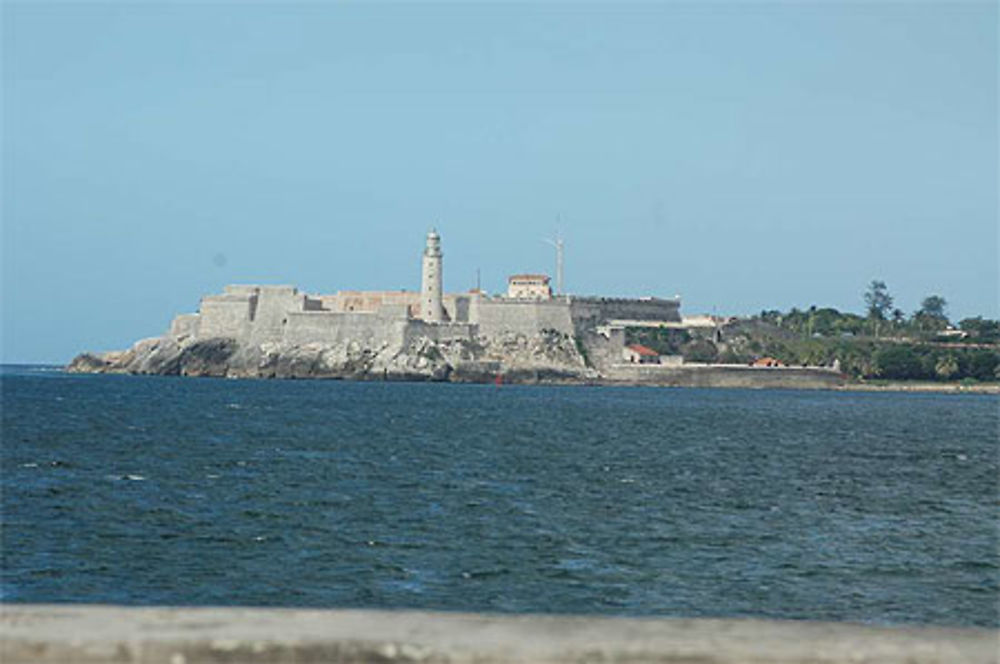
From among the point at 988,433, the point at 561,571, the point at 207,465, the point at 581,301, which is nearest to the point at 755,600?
the point at 561,571

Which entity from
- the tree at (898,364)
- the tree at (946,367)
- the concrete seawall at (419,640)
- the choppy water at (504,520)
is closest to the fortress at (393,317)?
the tree at (898,364)

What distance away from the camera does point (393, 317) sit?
4311 inches

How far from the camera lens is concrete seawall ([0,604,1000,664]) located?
3016mm

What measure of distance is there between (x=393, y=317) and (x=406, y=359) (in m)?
3.47

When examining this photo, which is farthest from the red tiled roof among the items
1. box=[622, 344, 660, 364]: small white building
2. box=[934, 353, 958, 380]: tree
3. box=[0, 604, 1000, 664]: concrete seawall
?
box=[0, 604, 1000, 664]: concrete seawall

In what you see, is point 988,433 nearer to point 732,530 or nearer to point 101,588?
point 732,530

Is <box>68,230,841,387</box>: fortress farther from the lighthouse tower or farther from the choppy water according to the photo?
the choppy water

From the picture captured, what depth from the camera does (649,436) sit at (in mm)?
45750

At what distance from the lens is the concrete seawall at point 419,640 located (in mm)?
3016

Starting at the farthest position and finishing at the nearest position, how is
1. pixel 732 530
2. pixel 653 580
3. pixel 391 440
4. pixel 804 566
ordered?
pixel 391 440
pixel 732 530
pixel 804 566
pixel 653 580

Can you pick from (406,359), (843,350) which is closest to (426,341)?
(406,359)

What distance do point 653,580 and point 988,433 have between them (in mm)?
43651

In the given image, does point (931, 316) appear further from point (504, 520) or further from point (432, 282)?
point (504, 520)

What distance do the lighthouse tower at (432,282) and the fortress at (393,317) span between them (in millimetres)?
80
